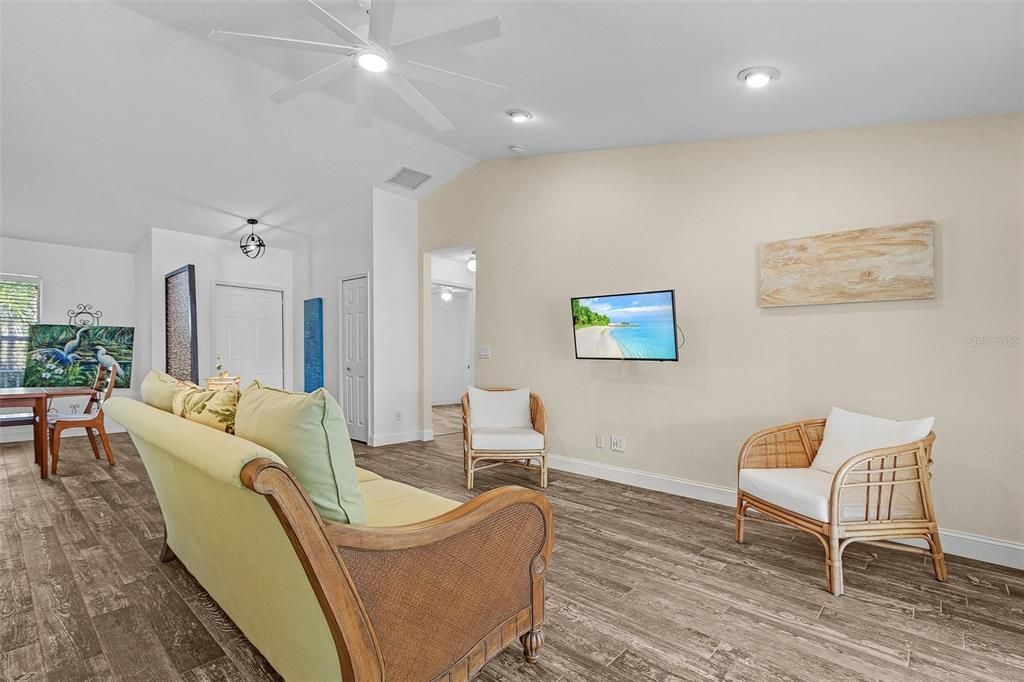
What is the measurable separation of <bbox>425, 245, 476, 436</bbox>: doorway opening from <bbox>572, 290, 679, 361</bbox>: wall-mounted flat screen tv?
4.87m

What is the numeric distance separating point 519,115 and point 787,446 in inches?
117

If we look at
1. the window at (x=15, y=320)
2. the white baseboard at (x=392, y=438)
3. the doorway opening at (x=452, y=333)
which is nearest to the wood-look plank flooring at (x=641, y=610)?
the white baseboard at (x=392, y=438)

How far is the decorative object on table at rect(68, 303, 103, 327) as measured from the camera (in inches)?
→ 248

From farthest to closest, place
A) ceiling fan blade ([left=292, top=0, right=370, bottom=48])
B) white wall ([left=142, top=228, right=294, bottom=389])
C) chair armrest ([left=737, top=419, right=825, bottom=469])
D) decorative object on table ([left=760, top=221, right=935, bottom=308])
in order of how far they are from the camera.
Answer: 1. white wall ([left=142, top=228, right=294, bottom=389])
2. chair armrest ([left=737, top=419, right=825, bottom=469])
3. decorative object on table ([left=760, top=221, right=935, bottom=308])
4. ceiling fan blade ([left=292, top=0, right=370, bottom=48])

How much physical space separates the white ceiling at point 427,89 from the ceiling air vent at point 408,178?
0.11 m

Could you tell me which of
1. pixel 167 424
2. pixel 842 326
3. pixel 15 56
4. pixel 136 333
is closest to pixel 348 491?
pixel 167 424

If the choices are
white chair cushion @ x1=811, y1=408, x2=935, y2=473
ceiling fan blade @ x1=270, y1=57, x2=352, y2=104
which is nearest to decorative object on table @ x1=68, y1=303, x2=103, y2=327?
ceiling fan blade @ x1=270, y1=57, x2=352, y2=104

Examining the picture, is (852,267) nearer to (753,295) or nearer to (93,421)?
(753,295)

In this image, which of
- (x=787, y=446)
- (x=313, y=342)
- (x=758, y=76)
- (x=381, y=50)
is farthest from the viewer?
(x=313, y=342)

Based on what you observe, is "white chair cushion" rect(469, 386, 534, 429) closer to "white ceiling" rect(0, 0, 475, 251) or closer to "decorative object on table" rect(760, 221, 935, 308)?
"decorative object on table" rect(760, 221, 935, 308)

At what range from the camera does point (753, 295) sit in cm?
348

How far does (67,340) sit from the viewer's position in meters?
6.26

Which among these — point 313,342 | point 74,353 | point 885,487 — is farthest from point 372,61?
point 74,353

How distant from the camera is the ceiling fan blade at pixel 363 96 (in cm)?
272
